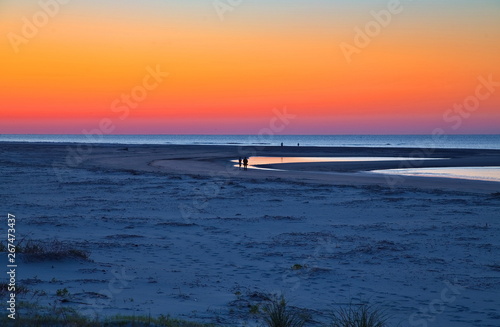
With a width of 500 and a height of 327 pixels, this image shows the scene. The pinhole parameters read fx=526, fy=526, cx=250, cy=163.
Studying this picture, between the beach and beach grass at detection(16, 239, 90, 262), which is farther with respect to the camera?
beach grass at detection(16, 239, 90, 262)

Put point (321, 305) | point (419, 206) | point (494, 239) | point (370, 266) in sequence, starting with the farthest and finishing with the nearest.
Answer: point (419, 206)
point (494, 239)
point (370, 266)
point (321, 305)

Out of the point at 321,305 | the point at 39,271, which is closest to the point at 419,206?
the point at 321,305

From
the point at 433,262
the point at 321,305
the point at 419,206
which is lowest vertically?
the point at 321,305

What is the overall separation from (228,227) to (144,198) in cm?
760

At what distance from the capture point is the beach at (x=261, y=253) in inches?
356

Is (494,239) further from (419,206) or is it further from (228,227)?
(228,227)

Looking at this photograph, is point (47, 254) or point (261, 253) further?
point (261, 253)

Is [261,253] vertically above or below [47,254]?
above

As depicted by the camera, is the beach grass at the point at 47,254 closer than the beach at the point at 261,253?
No

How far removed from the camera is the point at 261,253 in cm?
1288

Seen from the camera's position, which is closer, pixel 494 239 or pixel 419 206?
pixel 494 239

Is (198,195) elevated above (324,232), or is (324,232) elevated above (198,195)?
(198,195)

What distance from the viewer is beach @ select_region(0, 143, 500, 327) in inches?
356

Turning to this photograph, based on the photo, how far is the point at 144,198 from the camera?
22.8 meters
